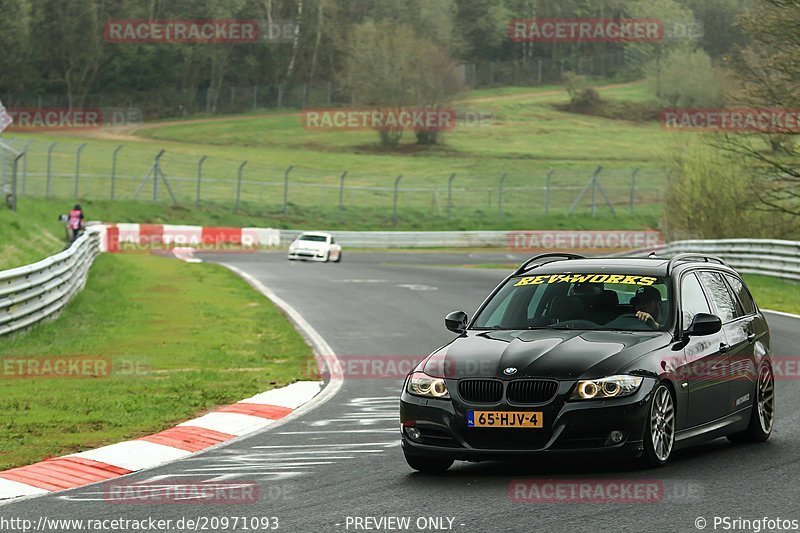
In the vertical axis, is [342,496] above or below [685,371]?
below

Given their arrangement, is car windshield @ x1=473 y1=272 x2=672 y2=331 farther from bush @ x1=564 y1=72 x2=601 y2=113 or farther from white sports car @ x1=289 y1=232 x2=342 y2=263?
bush @ x1=564 y1=72 x2=601 y2=113

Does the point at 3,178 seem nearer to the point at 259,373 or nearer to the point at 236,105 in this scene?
the point at 259,373

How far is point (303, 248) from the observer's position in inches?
1721

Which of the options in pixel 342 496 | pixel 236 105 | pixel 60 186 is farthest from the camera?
pixel 236 105

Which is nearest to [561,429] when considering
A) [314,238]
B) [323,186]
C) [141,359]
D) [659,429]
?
[659,429]

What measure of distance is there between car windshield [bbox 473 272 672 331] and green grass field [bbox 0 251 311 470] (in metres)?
3.50

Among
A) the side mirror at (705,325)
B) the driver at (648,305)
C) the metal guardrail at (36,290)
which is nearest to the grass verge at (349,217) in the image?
the metal guardrail at (36,290)

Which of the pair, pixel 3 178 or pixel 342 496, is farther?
pixel 3 178

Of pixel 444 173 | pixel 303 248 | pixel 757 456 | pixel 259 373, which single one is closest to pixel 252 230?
pixel 303 248

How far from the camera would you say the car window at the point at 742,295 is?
431 inches

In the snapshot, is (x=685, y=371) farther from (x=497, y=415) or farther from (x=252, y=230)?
(x=252, y=230)

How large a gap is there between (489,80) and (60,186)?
2793 inches

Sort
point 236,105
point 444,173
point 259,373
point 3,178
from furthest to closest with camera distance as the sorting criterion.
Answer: point 236,105 < point 444,173 < point 3,178 < point 259,373

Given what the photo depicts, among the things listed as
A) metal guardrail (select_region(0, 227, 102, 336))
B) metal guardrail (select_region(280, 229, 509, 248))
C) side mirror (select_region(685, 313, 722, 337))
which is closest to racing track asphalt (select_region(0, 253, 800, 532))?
side mirror (select_region(685, 313, 722, 337))
